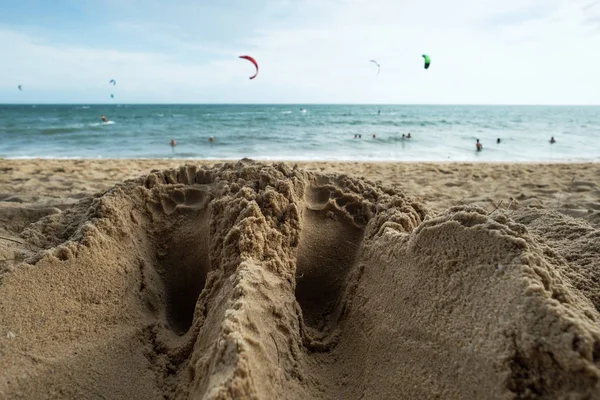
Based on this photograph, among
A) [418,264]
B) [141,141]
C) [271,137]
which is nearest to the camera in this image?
[418,264]

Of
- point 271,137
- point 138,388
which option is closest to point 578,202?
point 138,388

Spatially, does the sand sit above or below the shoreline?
above

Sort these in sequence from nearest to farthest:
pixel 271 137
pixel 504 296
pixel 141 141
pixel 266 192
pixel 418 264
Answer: pixel 504 296, pixel 418 264, pixel 266 192, pixel 141 141, pixel 271 137

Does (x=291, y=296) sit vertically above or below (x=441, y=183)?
above

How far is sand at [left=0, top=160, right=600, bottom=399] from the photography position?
1.16 metres

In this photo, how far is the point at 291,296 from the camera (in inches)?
67.7

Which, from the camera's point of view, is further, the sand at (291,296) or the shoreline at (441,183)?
the shoreline at (441,183)

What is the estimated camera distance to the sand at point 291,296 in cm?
116

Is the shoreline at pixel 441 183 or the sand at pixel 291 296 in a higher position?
the sand at pixel 291 296

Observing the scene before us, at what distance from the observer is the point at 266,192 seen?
2021 millimetres

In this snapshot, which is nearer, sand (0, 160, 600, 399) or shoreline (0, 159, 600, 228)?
sand (0, 160, 600, 399)

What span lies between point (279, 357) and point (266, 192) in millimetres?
853

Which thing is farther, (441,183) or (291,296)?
(441,183)

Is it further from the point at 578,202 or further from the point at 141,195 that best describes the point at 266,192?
the point at 578,202
